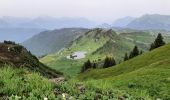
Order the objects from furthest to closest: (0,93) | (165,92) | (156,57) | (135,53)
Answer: (135,53) → (156,57) → (165,92) → (0,93)

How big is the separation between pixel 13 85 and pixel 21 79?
60.3 inches

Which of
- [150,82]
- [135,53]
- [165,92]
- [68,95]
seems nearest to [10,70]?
[68,95]

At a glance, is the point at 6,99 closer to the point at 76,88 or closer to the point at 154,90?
the point at 76,88

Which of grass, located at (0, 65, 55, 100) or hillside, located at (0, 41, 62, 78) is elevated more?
hillside, located at (0, 41, 62, 78)

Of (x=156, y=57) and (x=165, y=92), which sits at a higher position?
(x=156, y=57)

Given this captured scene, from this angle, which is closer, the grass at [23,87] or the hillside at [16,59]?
the grass at [23,87]

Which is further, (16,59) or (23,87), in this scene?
(16,59)

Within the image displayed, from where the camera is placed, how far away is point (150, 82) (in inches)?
1346

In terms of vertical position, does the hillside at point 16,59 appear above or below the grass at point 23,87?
above

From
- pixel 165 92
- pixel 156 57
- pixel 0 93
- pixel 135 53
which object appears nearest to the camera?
pixel 0 93

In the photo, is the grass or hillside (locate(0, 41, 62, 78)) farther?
hillside (locate(0, 41, 62, 78))

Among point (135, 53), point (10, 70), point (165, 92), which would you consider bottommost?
point (165, 92)

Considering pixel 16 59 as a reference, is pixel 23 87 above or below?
below

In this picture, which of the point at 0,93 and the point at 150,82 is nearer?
the point at 0,93
